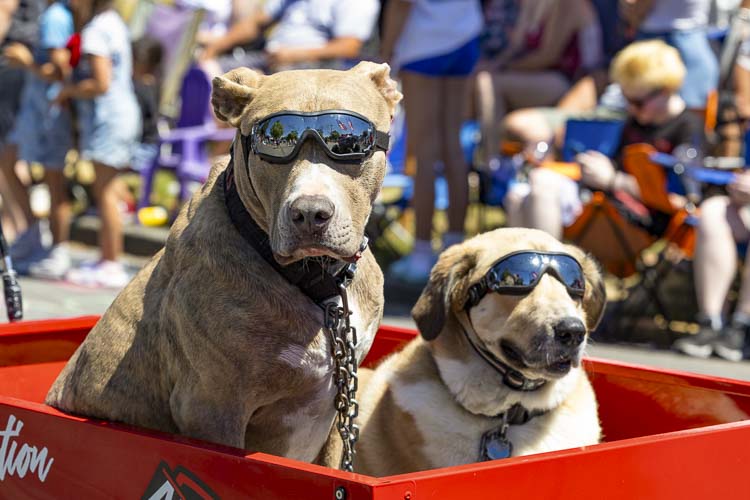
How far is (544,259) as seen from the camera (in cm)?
342

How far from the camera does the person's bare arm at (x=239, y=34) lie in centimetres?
1023

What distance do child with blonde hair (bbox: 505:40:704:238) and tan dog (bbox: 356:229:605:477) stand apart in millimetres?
3189

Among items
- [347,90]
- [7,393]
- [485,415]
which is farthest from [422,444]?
[7,393]

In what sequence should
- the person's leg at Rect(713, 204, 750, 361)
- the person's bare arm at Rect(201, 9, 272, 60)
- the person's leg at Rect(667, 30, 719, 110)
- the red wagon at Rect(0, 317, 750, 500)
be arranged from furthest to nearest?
the person's bare arm at Rect(201, 9, 272, 60)
the person's leg at Rect(667, 30, 719, 110)
the person's leg at Rect(713, 204, 750, 361)
the red wagon at Rect(0, 317, 750, 500)

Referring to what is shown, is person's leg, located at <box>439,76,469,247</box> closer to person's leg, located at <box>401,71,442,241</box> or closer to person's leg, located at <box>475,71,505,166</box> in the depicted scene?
person's leg, located at <box>401,71,442,241</box>

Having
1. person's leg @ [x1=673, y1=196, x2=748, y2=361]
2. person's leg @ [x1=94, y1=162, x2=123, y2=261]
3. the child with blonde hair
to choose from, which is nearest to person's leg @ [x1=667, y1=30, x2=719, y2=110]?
the child with blonde hair

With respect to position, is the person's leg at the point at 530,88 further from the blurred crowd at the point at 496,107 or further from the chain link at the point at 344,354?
the chain link at the point at 344,354

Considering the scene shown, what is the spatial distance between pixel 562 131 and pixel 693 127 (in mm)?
1164

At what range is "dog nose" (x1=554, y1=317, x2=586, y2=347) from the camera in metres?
3.26

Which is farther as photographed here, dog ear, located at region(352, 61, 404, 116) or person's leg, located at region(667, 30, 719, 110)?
person's leg, located at region(667, 30, 719, 110)

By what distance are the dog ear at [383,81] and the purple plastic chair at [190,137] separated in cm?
685

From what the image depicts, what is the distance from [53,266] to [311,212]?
6.64 m

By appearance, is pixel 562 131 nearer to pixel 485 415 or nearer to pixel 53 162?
pixel 53 162

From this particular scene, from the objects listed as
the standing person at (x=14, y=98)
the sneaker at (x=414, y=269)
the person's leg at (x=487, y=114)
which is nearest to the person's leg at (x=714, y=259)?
the sneaker at (x=414, y=269)
